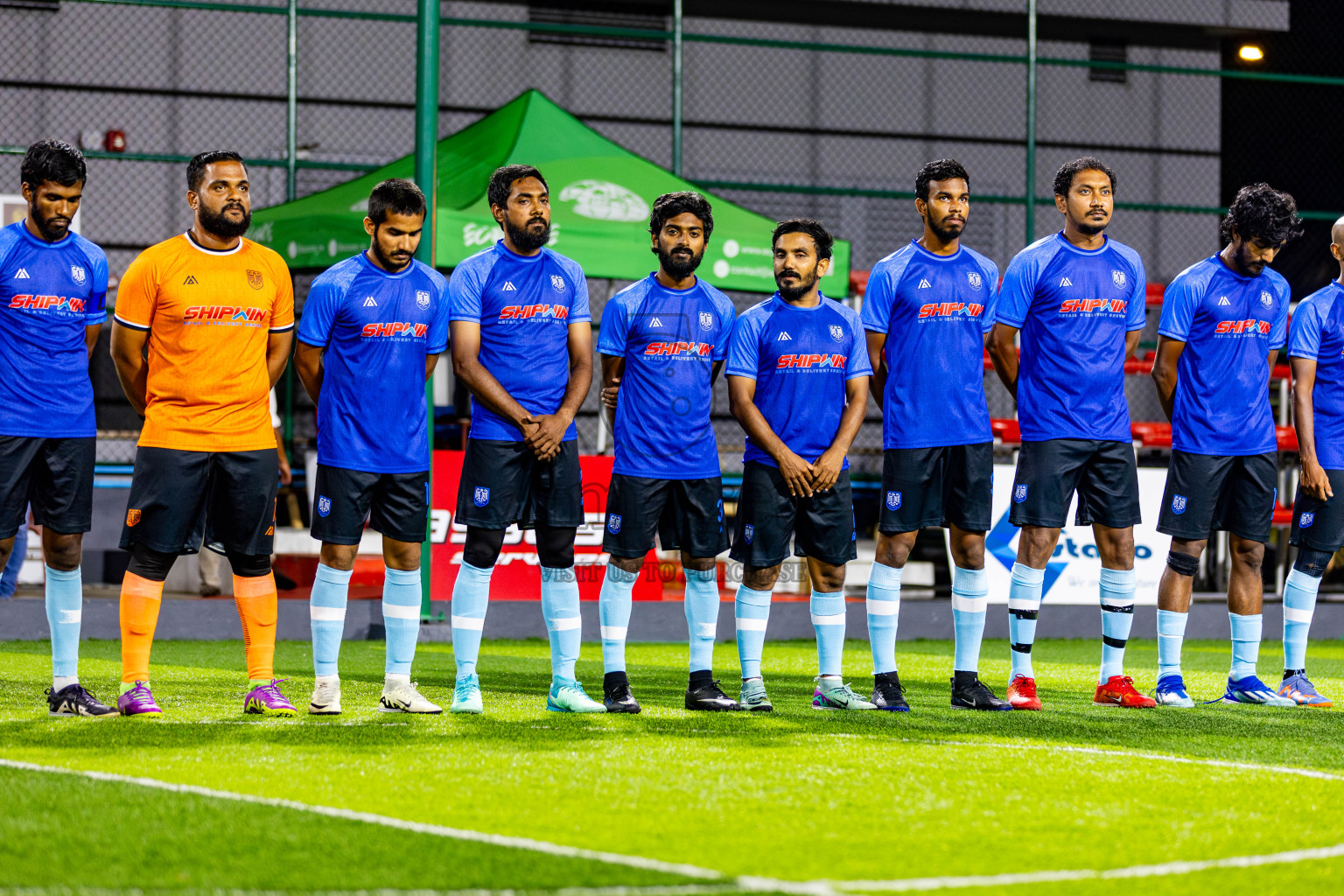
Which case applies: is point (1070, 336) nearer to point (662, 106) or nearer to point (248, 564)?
point (248, 564)

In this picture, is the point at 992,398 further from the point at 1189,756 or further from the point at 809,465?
the point at 1189,756

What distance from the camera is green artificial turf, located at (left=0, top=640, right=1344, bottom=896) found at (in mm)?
3379

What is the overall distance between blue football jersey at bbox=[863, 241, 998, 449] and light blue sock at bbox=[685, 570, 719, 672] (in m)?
1.00

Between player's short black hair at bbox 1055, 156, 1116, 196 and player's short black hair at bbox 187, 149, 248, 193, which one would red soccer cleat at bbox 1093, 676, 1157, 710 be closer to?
player's short black hair at bbox 1055, 156, 1116, 196

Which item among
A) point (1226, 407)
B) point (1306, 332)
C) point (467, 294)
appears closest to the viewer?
point (467, 294)

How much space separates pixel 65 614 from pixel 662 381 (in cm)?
260

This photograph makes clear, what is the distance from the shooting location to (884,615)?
254 inches

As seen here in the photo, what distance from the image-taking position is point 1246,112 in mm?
16328

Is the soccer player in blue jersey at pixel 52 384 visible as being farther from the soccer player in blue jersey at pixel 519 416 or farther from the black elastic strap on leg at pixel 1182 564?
the black elastic strap on leg at pixel 1182 564

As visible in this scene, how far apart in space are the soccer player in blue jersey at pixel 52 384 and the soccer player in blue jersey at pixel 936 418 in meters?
3.27

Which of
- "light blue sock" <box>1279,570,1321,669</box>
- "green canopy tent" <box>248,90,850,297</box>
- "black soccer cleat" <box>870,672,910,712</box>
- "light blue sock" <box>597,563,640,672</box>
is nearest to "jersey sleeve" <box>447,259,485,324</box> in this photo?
"light blue sock" <box>597,563,640,672</box>

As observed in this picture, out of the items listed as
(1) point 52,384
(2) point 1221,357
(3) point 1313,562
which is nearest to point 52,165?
(1) point 52,384

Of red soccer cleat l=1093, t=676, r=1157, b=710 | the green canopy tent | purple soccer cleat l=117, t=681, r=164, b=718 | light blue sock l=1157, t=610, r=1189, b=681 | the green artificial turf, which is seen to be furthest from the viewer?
the green canopy tent

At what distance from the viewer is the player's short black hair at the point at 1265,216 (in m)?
6.82
